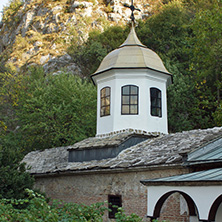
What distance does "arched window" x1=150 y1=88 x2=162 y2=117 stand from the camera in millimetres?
15305

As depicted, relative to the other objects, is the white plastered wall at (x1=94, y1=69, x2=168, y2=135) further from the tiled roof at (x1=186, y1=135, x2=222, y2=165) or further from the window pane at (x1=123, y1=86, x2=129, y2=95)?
the tiled roof at (x1=186, y1=135, x2=222, y2=165)

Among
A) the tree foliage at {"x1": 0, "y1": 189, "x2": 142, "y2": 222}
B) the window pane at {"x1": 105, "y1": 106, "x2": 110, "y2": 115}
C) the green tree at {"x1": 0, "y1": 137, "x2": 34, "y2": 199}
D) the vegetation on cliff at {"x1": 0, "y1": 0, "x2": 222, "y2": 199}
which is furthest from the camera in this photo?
the vegetation on cliff at {"x1": 0, "y1": 0, "x2": 222, "y2": 199}

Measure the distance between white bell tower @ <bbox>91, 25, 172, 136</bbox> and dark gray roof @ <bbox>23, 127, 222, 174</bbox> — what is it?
0.98 m

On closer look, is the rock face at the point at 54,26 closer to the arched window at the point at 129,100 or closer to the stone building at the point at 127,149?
the stone building at the point at 127,149

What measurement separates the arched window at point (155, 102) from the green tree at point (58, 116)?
724cm

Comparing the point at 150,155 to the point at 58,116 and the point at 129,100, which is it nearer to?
the point at 129,100

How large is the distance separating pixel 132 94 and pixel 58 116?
835 centimetres


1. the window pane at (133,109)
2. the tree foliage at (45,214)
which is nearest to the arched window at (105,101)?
the window pane at (133,109)

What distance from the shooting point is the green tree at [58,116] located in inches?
864

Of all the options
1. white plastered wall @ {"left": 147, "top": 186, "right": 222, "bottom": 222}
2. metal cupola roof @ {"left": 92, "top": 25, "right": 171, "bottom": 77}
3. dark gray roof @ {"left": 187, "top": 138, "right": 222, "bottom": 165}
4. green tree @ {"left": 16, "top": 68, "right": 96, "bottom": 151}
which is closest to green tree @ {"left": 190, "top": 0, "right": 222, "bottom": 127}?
green tree @ {"left": 16, "top": 68, "right": 96, "bottom": 151}

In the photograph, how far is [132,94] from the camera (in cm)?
1517

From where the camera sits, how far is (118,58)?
15.7 m

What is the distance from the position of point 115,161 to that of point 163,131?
155 inches

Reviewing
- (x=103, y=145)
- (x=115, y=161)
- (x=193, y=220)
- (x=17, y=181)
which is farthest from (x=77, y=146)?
(x=193, y=220)
